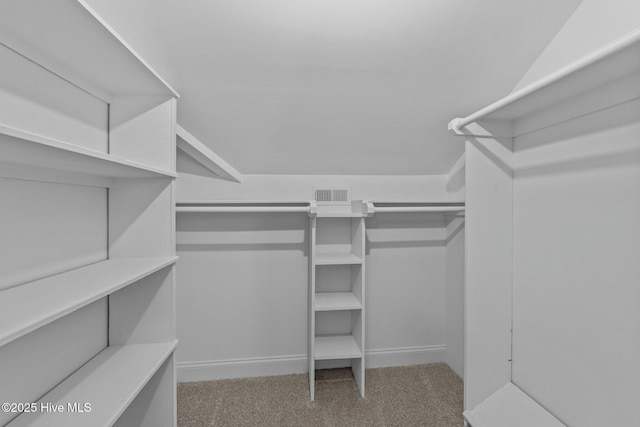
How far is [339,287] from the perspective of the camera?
224cm

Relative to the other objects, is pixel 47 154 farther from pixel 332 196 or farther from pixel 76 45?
pixel 332 196

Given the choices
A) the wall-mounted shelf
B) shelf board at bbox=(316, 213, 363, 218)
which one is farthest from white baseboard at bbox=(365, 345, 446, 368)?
the wall-mounted shelf

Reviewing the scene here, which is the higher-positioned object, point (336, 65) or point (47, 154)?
point (336, 65)

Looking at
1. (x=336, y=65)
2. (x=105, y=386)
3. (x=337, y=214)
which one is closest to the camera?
(x=105, y=386)

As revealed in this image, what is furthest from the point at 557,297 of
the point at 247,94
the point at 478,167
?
the point at 247,94

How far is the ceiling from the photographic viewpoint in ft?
4.23

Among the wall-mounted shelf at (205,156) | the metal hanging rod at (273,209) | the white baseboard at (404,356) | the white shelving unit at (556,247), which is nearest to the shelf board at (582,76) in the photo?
the white shelving unit at (556,247)

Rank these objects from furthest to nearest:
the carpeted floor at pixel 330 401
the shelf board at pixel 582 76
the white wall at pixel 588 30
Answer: the carpeted floor at pixel 330 401
the white wall at pixel 588 30
the shelf board at pixel 582 76

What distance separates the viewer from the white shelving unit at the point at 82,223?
0.86m

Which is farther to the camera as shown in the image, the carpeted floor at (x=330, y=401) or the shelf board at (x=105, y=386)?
the carpeted floor at (x=330, y=401)

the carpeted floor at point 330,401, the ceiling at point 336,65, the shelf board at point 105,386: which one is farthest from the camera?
the carpeted floor at point 330,401

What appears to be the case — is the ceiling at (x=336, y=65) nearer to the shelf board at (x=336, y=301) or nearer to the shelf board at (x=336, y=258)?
the shelf board at (x=336, y=258)

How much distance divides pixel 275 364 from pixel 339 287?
2.27ft

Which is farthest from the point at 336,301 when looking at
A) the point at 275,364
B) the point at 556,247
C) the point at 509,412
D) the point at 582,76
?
the point at 582,76
